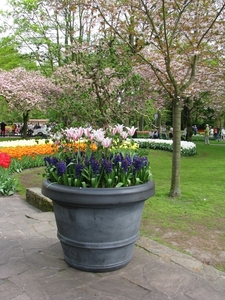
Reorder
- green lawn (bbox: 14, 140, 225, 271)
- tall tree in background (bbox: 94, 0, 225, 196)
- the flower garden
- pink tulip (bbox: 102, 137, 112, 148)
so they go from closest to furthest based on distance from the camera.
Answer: pink tulip (bbox: 102, 137, 112, 148), green lawn (bbox: 14, 140, 225, 271), tall tree in background (bbox: 94, 0, 225, 196), the flower garden

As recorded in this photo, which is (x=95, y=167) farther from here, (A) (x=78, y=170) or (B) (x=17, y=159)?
(B) (x=17, y=159)

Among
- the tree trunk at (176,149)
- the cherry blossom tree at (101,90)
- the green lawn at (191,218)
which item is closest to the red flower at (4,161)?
the green lawn at (191,218)

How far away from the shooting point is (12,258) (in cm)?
295

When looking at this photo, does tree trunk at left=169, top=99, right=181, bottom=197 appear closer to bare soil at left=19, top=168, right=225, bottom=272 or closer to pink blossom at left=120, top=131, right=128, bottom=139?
bare soil at left=19, top=168, right=225, bottom=272

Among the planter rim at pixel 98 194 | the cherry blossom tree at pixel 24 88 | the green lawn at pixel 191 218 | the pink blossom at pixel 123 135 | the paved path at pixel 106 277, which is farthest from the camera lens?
the cherry blossom tree at pixel 24 88

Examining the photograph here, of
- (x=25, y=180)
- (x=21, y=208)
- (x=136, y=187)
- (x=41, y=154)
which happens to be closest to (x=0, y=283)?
(x=136, y=187)

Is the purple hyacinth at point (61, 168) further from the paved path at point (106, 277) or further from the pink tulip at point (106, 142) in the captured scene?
the paved path at point (106, 277)

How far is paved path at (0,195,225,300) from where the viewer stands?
229 cm

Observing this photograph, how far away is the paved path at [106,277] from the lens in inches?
90.0

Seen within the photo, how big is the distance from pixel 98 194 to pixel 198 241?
1781 mm

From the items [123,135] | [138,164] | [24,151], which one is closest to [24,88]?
[24,151]

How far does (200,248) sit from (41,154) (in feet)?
26.1

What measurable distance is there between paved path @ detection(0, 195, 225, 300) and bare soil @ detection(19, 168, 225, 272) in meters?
0.25

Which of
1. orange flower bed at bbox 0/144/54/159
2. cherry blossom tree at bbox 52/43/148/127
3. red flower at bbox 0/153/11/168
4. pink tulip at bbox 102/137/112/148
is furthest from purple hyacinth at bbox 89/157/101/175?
orange flower bed at bbox 0/144/54/159
